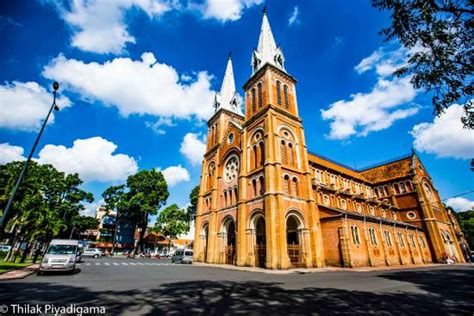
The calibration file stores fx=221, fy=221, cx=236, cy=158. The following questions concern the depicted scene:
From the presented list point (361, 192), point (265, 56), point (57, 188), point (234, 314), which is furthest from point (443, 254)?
point (57, 188)

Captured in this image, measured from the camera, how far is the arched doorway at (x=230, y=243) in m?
25.9

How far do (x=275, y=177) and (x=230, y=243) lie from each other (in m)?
11.8

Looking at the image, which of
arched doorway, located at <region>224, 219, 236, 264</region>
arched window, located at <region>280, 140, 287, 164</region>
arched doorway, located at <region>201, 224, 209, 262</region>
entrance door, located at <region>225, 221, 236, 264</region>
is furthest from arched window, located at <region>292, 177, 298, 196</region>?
arched doorway, located at <region>201, 224, 209, 262</region>

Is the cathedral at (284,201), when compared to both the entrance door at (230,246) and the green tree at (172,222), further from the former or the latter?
Answer: the green tree at (172,222)

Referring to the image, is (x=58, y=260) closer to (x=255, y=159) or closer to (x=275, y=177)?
(x=275, y=177)

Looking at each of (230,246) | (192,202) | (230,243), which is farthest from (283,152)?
(192,202)

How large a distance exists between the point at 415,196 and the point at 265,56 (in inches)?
1363

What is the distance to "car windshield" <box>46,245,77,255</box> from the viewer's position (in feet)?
48.2

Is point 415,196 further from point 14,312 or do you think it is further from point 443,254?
point 14,312

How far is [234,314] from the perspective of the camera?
5.79m

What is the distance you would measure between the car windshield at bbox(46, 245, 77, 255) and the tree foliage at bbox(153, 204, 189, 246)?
2985 cm

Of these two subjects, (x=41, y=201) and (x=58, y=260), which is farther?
(x=41, y=201)

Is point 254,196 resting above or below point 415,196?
below

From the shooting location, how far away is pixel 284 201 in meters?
21.9
